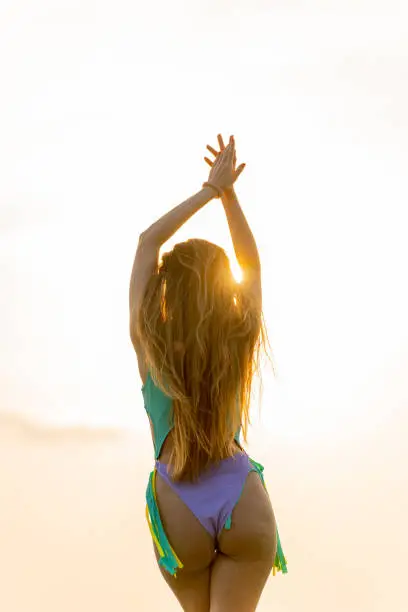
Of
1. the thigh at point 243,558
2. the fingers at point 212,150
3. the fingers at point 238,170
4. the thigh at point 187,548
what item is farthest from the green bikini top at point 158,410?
the fingers at point 212,150

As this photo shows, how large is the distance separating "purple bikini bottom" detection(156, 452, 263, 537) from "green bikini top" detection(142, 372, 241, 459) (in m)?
0.09

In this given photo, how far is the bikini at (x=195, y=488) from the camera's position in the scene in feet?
8.75

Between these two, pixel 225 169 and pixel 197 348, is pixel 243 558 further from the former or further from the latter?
pixel 225 169

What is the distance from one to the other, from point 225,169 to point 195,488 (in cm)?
114

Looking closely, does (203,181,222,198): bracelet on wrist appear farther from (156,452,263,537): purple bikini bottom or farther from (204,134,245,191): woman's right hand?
(156,452,263,537): purple bikini bottom

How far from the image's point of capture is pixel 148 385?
277 centimetres

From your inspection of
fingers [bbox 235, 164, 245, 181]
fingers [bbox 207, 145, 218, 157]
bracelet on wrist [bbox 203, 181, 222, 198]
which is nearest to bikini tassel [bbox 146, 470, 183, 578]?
bracelet on wrist [bbox 203, 181, 222, 198]

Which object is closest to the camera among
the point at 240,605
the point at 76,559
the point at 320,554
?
the point at 240,605

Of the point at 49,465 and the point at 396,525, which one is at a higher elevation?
the point at 49,465

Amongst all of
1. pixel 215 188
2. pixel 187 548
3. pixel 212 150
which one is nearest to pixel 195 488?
pixel 187 548

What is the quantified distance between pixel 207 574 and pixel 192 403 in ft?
1.69

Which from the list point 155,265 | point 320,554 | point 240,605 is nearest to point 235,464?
point 240,605

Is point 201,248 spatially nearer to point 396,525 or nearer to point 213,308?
point 213,308

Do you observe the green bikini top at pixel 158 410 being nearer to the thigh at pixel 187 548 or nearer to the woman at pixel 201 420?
the woman at pixel 201 420
